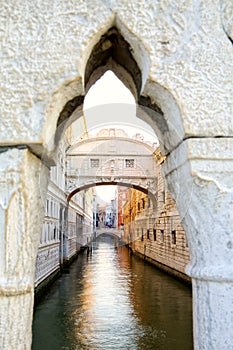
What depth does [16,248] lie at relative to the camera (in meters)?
1.49

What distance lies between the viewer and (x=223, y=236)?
154cm

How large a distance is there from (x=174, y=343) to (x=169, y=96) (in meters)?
4.54

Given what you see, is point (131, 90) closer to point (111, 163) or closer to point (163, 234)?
point (163, 234)

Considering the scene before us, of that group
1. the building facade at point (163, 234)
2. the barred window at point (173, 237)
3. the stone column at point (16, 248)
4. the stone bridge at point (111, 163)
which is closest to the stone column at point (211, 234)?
the stone column at point (16, 248)

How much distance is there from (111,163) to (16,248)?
43.6 feet

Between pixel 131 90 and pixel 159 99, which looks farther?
pixel 131 90

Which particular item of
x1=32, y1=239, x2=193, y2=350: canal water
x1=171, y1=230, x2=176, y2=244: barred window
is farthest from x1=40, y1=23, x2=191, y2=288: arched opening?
x1=171, y1=230, x2=176, y2=244: barred window

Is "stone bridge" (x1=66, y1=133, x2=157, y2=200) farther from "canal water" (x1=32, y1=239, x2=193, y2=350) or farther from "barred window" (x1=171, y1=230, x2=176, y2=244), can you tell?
"canal water" (x1=32, y1=239, x2=193, y2=350)

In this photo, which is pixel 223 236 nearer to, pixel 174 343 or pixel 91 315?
pixel 174 343

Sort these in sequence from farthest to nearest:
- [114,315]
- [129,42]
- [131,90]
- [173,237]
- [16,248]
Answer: [173,237] < [114,315] < [131,90] < [129,42] < [16,248]

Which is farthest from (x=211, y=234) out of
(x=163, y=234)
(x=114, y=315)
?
(x=163, y=234)

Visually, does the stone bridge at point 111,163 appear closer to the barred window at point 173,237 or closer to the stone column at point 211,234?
the barred window at point 173,237

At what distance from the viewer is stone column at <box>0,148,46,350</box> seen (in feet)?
4.78

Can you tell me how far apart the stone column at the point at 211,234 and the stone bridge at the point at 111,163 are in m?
12.9
